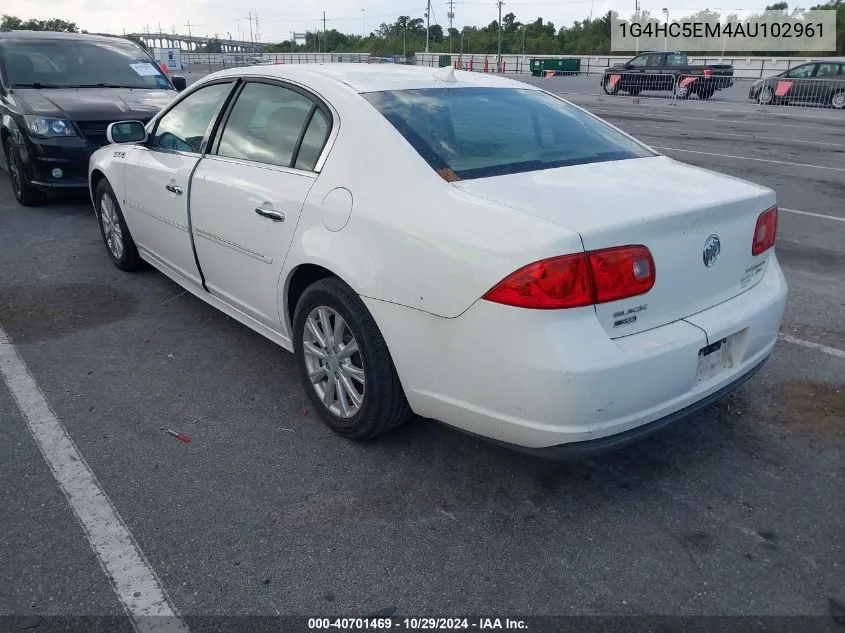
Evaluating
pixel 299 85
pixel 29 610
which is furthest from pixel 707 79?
pixel 29 610

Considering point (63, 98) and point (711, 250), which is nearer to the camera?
point (711, 250)

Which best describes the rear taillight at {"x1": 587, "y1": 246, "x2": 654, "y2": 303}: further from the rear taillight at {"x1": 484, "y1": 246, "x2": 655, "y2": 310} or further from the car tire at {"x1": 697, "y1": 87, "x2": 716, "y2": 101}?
the car tire at {"x1": 697, "y1": 87, "x2": 716, "y2": 101}

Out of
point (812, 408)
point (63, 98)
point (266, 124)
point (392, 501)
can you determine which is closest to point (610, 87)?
point (63, 98)

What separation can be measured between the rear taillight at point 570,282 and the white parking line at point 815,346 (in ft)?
7.86

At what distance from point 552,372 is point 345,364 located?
1.10m

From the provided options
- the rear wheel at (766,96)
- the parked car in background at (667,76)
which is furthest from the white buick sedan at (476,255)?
the parked car in background at (667,76)

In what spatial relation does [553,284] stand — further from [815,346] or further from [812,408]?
[815,346]

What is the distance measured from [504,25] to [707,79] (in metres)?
83.8

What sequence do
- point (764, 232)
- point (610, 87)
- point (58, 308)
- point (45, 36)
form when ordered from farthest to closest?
point (610, 87), point (45, 36), point (58, 308), point (764, 232)

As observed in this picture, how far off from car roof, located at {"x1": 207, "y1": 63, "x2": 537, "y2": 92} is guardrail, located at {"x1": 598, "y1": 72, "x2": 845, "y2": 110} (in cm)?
2188

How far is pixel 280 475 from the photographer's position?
9.89ft

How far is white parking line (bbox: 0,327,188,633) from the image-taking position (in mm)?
2275

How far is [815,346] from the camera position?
4.25m

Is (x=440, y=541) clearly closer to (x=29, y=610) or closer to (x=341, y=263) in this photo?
(x=341, y=263)
